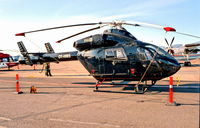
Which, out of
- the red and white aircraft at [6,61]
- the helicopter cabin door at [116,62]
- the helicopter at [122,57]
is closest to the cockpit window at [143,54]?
the helicopter at [122,57]

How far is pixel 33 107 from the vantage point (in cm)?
808

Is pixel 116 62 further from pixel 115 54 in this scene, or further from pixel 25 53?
pixel 25 53

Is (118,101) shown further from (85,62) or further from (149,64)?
(85,62)

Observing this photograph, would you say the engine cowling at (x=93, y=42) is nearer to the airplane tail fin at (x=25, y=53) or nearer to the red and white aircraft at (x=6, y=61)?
the airplane tail fin at (x=25, y=53)

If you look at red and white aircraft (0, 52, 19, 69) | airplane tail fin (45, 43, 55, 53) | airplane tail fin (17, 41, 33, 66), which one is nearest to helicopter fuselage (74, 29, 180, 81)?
airplane tail fin (17, 41, 33, 66)

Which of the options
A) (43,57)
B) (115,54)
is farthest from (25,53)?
A: (115,54)

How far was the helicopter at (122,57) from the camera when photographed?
1032 cm

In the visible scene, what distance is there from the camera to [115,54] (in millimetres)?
11305

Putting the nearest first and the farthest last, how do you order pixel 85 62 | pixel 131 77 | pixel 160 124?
pixel 160 124
pixel 131 77
pixel 85 62

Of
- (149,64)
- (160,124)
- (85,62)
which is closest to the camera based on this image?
(160,124)

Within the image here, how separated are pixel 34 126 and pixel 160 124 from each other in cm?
375

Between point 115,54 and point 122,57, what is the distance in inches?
19.2

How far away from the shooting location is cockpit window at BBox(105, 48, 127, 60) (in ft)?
36.3

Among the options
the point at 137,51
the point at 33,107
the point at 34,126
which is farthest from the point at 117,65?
the point at 34,126
